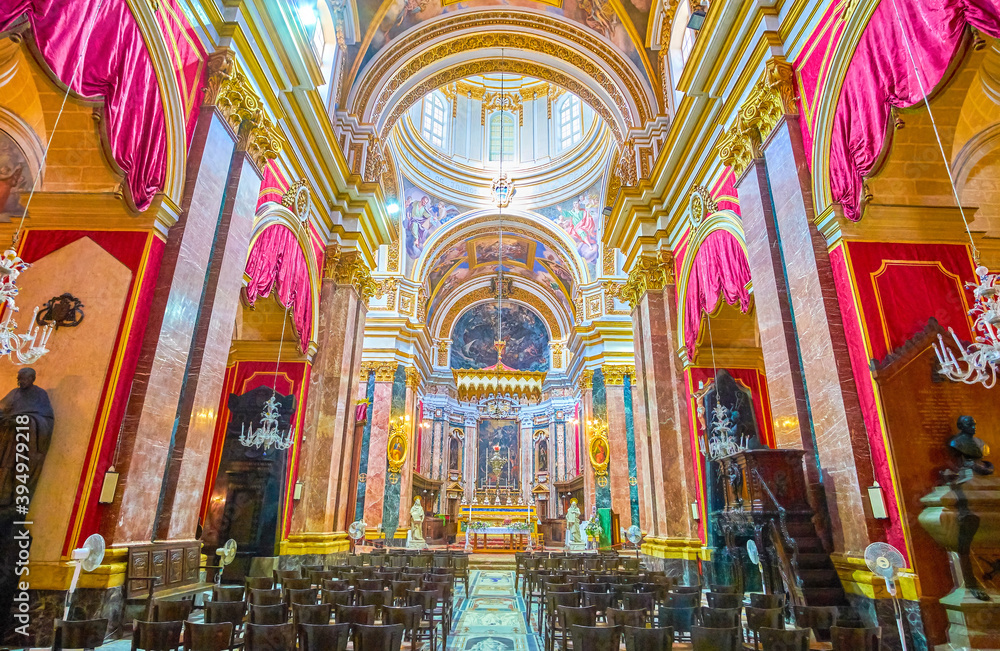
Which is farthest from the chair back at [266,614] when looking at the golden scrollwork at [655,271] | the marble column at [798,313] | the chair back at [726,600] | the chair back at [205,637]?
the golden scrollwork at [655,271]

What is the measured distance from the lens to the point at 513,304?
26969 millimetres

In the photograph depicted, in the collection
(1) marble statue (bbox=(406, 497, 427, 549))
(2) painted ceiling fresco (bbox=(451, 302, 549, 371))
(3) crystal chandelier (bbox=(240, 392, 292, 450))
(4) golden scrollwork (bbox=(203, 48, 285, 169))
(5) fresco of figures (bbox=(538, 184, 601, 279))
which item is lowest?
(1) marble statue (bbox=(406, 497, 427, 549))

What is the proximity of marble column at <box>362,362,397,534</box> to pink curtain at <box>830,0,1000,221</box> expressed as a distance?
47.6 ft

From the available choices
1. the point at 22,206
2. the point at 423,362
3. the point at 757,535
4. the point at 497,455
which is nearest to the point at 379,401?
the point at 423,362

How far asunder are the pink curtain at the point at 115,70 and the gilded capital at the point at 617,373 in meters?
14.8

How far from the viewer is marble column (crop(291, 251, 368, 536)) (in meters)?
9.48

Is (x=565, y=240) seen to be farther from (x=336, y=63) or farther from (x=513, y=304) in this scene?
(x=336, y=63)

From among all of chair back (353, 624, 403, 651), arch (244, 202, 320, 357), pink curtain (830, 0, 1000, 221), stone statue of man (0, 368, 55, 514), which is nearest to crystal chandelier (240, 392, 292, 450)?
arch (244, 202, 320, 357)

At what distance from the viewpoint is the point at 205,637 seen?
329cm

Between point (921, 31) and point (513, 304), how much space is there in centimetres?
2256

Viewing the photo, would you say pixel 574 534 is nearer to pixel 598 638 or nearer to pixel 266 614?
pixel 266 614

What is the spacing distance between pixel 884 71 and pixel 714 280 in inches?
156

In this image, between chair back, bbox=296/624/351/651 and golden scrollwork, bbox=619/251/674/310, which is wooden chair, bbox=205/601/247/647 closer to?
chair back, bbox=296/624/351/651

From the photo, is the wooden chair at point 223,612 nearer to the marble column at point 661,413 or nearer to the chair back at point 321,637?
the chair back at point 321,637
